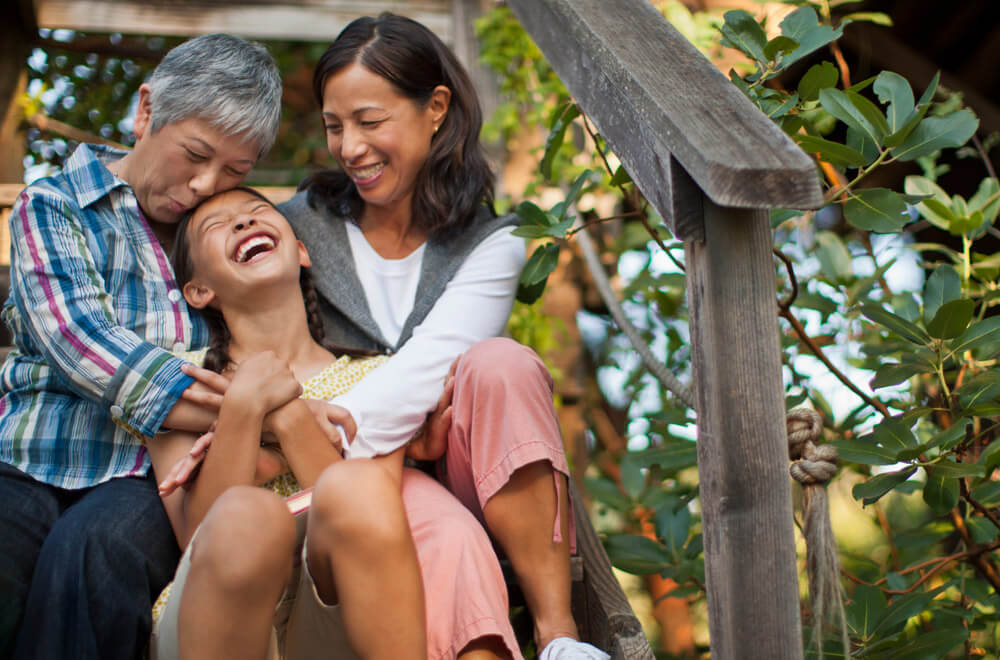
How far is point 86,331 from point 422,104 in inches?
33.6

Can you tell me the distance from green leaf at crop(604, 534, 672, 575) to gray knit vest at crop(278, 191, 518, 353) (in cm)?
62

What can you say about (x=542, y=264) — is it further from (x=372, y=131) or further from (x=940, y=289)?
(x=940, y=289)

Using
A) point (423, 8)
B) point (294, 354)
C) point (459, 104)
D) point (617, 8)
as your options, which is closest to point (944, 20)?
point (423, 8)

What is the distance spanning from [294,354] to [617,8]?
0.86m

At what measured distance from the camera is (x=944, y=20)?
377 centimetres

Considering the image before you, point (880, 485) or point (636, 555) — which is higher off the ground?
point (880, 485)

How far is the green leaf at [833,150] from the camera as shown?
4.08 feet

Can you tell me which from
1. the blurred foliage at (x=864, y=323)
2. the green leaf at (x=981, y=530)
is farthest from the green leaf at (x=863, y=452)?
the green leaf at (x=981, y=530)

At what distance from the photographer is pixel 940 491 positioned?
140 centimetres

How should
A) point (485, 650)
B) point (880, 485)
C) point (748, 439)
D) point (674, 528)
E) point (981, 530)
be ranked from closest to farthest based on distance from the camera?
point (748, 439)
point (485, 650)
point (880, 485)
point (981, 530)
point (674, 528)

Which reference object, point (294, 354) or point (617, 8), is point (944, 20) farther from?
point (294, 354)

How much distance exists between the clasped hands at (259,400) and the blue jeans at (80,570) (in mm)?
88

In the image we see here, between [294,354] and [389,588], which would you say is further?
[294,354]

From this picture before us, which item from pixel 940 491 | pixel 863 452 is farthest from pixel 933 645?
pixel 863 452
